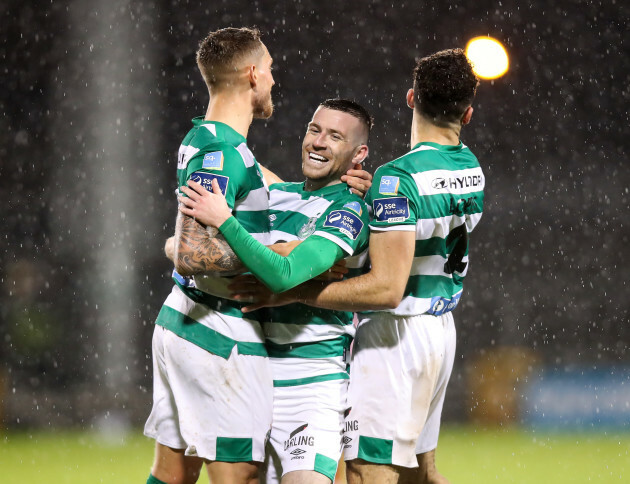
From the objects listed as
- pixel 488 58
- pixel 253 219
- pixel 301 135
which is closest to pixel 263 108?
pixel 253 219

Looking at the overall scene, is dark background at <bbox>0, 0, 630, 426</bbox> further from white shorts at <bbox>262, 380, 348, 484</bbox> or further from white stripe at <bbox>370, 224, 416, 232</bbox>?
white stripe at <bbox>370, 224, 416, 232</bbox>

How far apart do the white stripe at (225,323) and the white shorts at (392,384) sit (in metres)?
0.41

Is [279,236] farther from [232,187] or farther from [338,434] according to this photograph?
[338,434]

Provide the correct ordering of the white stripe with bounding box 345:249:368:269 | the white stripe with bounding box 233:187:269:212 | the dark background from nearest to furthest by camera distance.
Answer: the white stripe with bounding box 233:187:269:212
the white stripe with bounding box 345:249:368:269
the dark background

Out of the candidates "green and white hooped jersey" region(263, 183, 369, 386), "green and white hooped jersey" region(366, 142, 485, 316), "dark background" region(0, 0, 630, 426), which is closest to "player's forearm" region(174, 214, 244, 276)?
"green and white hooped jersey" region(263, 183, 369, 386)

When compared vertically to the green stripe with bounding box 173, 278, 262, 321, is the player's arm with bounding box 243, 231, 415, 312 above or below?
above

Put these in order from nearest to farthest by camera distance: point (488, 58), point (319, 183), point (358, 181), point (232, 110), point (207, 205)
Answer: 1. point (207, 205)
2. point (232, 110)
3. point (358, 181)
4. point (319, 183)
5. point (488, 58)

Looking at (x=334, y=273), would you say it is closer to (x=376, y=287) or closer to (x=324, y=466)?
(x=376, y=287)

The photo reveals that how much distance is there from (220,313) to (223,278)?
0.41ft

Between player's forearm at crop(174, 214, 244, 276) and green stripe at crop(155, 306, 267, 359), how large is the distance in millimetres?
241

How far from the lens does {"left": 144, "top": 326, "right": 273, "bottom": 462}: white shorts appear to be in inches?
110

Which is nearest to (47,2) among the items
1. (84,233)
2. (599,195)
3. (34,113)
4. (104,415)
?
(34,113)

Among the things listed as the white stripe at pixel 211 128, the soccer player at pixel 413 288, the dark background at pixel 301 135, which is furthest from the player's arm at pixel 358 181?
the dark background at pixel 301 135

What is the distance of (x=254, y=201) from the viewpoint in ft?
9.50
